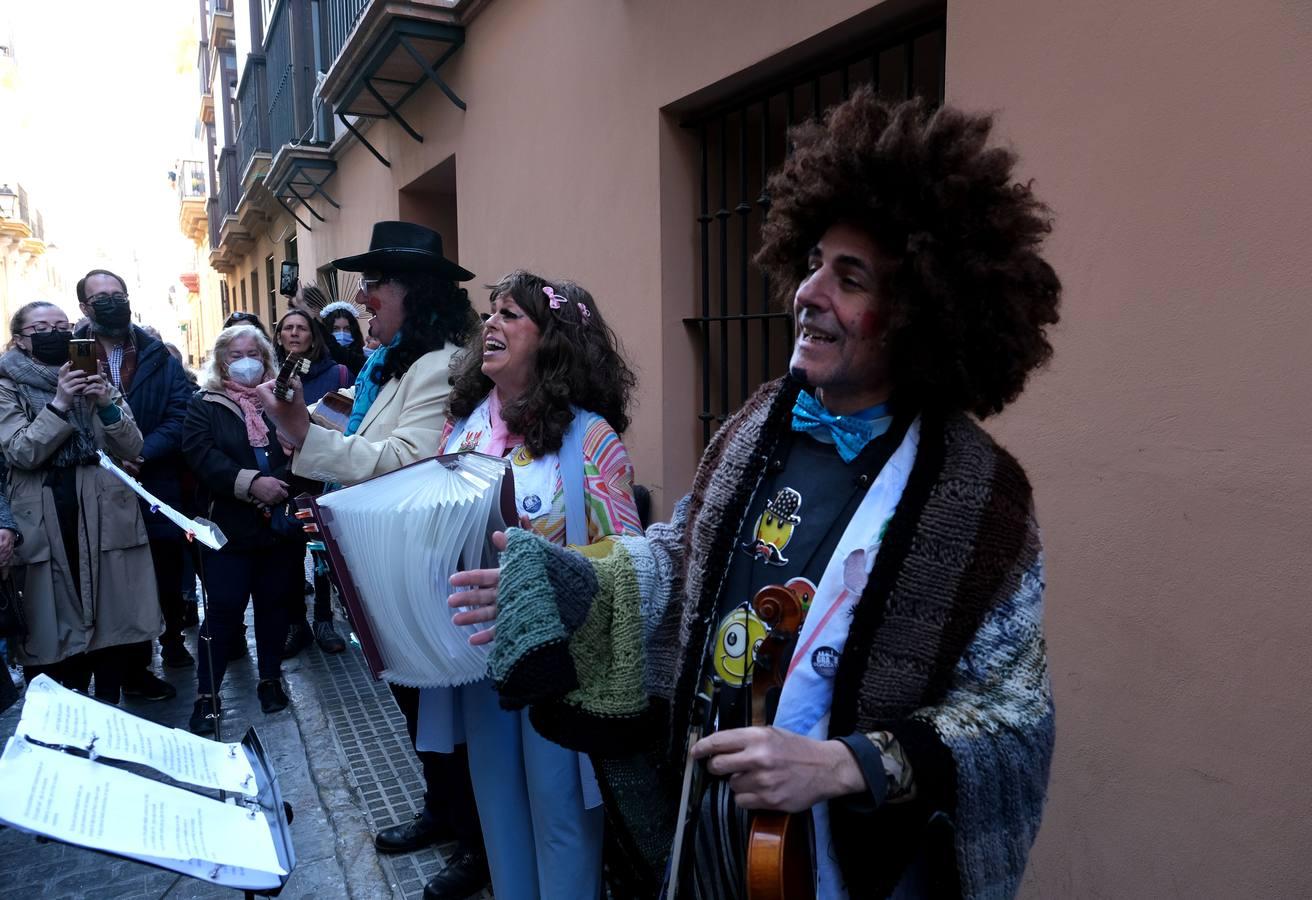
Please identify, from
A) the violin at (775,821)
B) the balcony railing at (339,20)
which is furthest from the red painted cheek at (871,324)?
the balcony railing at (339,20)

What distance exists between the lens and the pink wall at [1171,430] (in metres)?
1.89

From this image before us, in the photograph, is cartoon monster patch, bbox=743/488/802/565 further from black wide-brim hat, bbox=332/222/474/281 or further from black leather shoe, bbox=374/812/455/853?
black leather shoe, bbox=374/812/455/853

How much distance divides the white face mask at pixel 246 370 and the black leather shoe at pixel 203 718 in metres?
1.56

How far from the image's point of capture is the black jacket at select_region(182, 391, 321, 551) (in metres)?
4.32

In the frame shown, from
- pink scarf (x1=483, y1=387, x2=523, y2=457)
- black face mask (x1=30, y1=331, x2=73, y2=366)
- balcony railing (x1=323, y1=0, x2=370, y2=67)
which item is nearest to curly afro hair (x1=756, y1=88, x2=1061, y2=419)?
pink scarf (x1=483, y1=387, x2=523, y2=457)

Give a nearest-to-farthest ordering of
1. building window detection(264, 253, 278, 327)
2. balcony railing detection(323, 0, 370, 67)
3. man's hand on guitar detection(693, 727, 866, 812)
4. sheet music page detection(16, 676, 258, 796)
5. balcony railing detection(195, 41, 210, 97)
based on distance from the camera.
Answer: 1. man's hand on guitar detection(693, 727, 866, 812)
2. sheet music page detection(16, 676, 258, 796)
3. balcony railing detection(323, 0, 370, 67)
4. building window detection(264, 253, 278, 327)
5. balcony railing detection(195, 41, 210, 97)

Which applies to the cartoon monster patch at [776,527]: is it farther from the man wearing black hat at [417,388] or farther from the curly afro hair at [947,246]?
the man wearing black hat at [417,388]

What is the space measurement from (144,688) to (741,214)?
13.0 feet

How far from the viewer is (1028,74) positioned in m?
2.36

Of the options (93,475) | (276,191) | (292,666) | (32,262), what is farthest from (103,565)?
(32,262)

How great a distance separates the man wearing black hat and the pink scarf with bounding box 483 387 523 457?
0.35 meters

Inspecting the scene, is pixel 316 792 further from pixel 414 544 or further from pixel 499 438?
pixel 414 544

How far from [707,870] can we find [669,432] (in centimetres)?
278

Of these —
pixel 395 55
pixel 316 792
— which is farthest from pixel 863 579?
pixel 395 55
